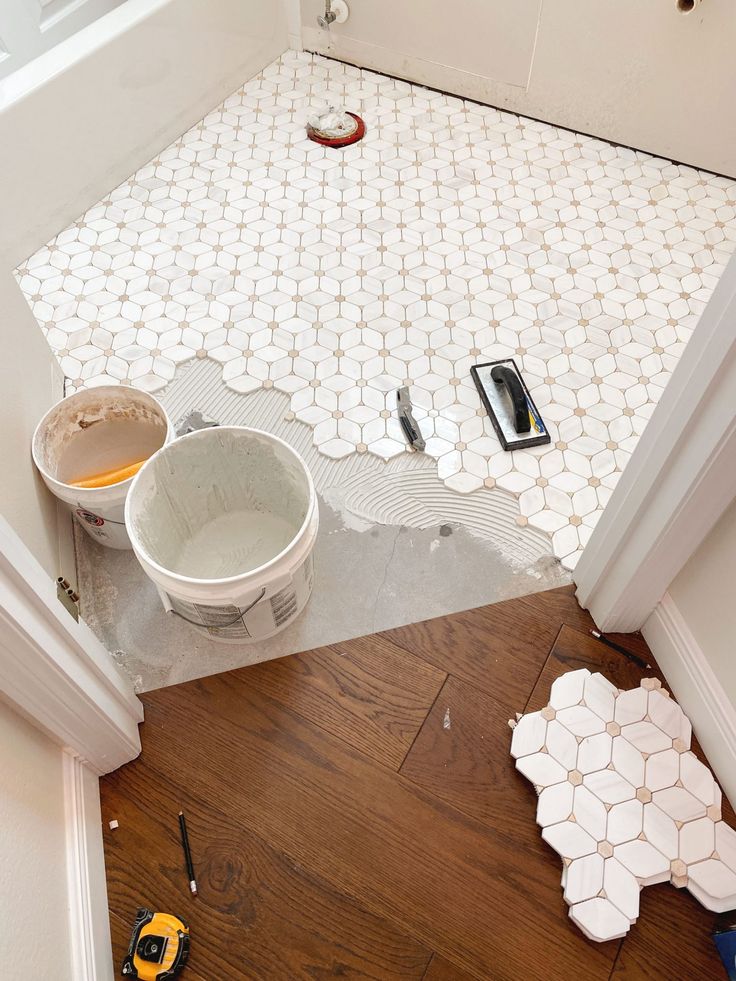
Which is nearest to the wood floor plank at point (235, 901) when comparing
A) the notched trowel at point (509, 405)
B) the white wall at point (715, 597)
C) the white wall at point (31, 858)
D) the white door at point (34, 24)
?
the white wall at point (31, 858)

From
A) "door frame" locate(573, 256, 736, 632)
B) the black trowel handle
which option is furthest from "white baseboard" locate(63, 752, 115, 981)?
the black trowel handle

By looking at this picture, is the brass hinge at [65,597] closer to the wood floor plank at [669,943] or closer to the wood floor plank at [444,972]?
the wood floor plank at [444,972]

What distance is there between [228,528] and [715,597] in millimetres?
784

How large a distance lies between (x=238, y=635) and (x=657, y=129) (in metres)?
1.67

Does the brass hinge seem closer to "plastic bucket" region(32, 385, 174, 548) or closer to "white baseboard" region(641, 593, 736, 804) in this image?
"plastic bucket" region(32, 385, 174, 548)

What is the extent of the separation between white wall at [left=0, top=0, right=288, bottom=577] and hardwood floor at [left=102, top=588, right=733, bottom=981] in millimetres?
430

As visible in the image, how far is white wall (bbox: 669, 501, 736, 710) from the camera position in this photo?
949 millimetres

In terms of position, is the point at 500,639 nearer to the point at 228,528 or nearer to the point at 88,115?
the point at 228,528

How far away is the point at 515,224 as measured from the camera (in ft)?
5.80

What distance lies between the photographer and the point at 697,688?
1068 mm

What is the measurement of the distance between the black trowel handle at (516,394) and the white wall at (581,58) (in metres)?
0.89

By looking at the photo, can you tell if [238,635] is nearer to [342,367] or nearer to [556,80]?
[342,367]

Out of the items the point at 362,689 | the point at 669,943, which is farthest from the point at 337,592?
the point at 669,943

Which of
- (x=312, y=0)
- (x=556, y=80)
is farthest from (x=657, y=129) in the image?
(x=312, y=0)
